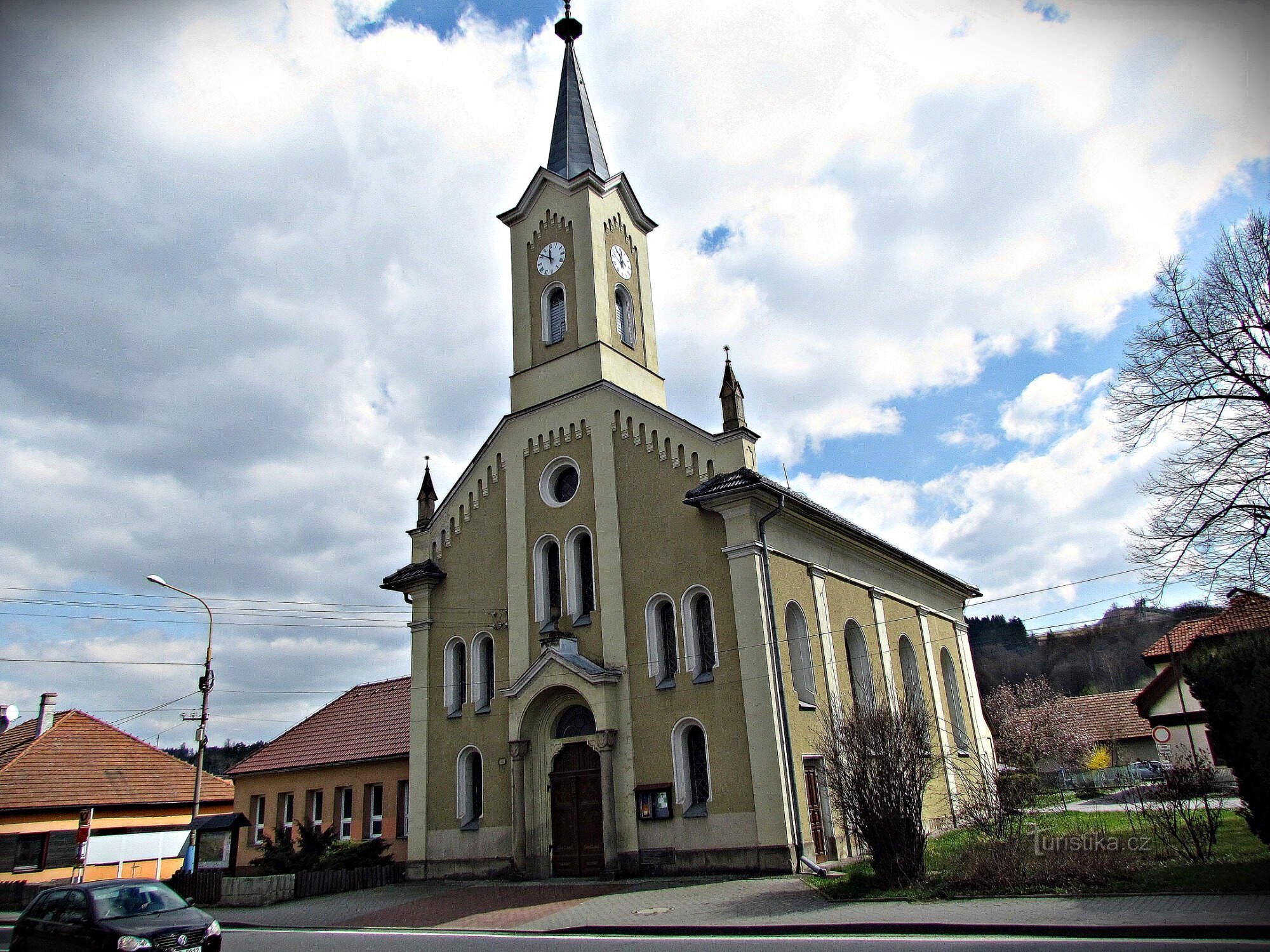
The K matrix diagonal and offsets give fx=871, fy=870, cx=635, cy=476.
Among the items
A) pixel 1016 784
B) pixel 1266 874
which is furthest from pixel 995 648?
pixel 1266 874

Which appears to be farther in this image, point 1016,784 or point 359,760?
point 359,760

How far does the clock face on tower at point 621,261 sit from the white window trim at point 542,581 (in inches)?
365

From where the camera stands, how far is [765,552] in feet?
68.1

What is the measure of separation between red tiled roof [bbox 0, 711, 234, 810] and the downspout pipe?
27.5 meters

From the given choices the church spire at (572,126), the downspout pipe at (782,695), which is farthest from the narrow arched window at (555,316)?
the downspout pipe at (782,695)

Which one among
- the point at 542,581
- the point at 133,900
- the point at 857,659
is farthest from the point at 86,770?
the point at 857,659

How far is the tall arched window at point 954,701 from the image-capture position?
31.8m

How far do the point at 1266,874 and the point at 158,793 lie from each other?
36.9m

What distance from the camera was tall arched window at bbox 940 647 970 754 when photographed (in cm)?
3180

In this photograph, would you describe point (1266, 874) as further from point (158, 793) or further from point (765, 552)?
point (158, 793)

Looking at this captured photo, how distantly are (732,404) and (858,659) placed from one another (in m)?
9.42

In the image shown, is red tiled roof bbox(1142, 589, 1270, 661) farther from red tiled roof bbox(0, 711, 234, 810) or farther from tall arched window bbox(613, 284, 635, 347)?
red tiled roof bbox(0, 711, 234, 810)

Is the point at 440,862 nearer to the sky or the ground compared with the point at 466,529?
nearer to the ground

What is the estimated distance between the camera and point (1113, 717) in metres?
51.2
